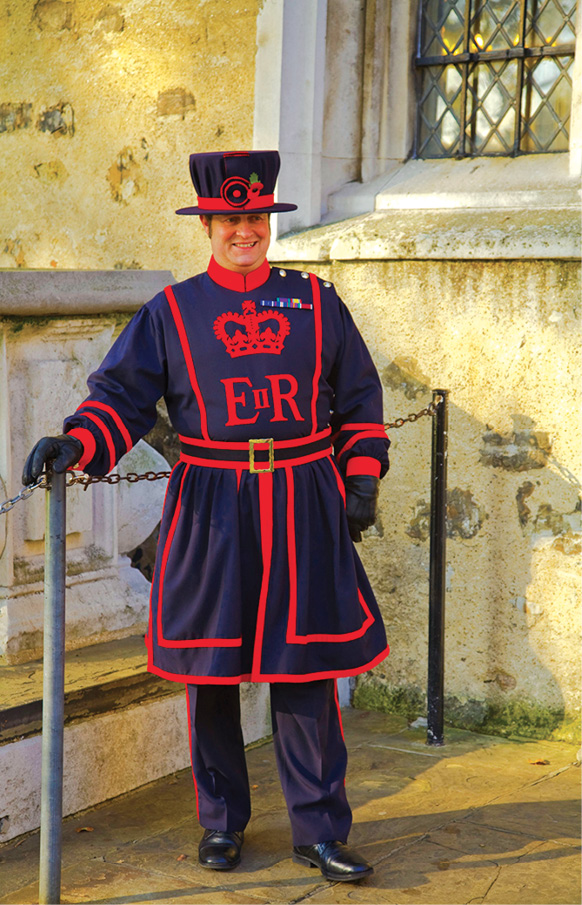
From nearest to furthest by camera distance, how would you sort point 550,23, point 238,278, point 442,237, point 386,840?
point 238,278 → point 386,840 → point 442,237 → point 550,23

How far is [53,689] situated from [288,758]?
63 centimetres

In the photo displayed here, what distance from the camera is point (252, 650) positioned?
2791 mm

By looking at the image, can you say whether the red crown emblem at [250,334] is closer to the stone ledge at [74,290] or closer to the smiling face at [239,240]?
the smiling face at [239,240]

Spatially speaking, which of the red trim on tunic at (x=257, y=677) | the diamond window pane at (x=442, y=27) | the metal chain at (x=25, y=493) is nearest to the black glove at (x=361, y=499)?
the red trim on tunic at (x=257, y=677)

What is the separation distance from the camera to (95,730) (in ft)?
10.5

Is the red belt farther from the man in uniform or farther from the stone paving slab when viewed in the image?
the stone paving slab

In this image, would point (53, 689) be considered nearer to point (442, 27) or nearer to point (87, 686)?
point (87, 686)

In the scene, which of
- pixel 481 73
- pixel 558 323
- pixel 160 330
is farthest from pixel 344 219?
pixel 160 330

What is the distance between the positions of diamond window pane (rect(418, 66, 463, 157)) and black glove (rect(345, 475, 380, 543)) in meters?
1.88

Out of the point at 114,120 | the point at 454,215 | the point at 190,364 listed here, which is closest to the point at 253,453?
the point at 190,364

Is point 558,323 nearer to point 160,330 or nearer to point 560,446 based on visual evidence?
point 560,446

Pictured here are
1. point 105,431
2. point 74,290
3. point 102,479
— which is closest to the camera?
point 105,431

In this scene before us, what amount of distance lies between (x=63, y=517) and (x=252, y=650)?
567mm

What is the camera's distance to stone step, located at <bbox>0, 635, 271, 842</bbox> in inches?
119
